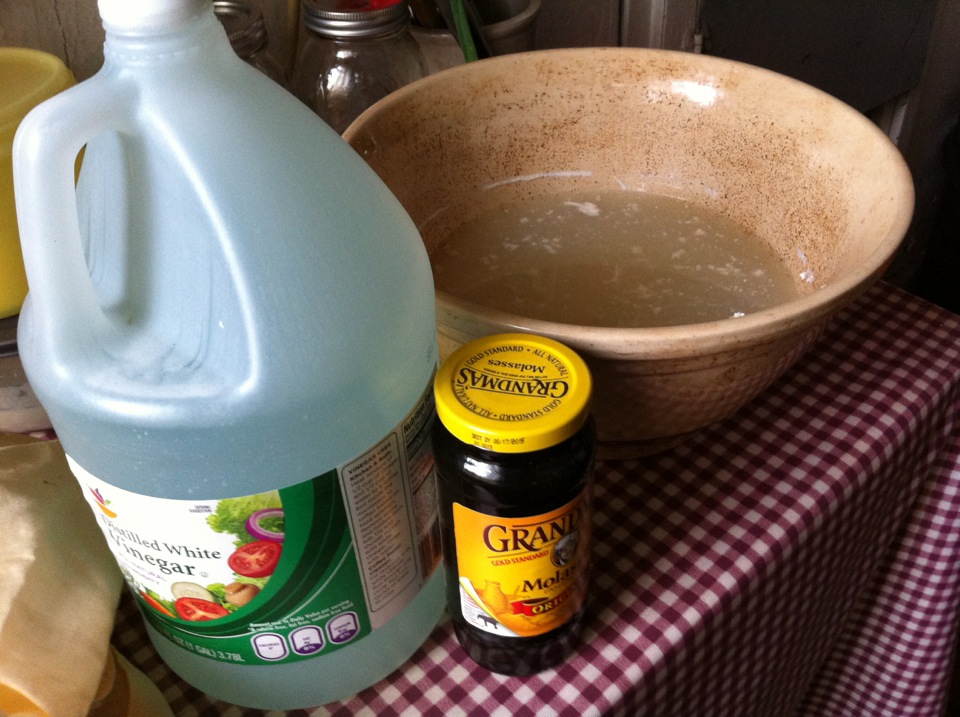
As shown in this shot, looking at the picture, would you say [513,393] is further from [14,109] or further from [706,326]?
[14,109]

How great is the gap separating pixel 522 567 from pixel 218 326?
0.19m

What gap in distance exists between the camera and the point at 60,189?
0.31 metres

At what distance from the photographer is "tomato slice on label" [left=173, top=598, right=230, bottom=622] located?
406mm

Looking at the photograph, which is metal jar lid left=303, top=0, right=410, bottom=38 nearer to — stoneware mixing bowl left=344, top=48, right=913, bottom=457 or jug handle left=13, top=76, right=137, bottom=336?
stoneware mixing bowl left=344, top=48, right=913, bottom=457

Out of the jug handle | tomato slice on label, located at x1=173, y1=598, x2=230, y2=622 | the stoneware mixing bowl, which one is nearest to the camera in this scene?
the jug handle

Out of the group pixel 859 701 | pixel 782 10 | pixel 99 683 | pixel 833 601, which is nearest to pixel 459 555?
pixel 99 683

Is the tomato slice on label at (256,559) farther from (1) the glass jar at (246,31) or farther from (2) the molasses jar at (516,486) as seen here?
(1) the glass jar at (246,31)

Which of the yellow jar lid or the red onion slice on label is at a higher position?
the yellow jar lid

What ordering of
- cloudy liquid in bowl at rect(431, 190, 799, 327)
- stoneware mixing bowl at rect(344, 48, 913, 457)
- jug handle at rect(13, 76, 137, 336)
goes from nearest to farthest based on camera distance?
1. jug handle at rect(13, 76, 137, 336)
2. stoneware mixing bowl at rect(344, 48, 913, 457)
3. cloudy liquid in bowl at rect(431, 190, 799, 327)

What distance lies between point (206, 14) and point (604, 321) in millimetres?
366

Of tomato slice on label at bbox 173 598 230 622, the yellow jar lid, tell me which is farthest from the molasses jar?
tomato slice on label at bbox 173 598 230 622

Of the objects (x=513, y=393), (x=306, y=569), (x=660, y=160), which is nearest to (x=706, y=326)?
(x=513, y=393)

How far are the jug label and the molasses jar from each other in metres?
0.02

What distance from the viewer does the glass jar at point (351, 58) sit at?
0.69 m
